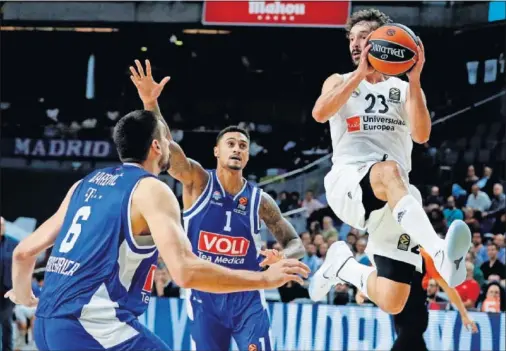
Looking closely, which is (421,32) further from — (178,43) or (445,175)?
(178,43)

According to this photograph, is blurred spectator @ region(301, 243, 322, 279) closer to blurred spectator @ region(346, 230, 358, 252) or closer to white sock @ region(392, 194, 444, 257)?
blurred spectator @ region(346, 230, 358, 252)

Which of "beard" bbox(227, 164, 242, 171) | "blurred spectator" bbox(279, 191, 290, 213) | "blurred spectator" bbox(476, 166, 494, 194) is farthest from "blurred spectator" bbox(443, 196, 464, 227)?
"beard" bbox(227, 164, 242, 171)

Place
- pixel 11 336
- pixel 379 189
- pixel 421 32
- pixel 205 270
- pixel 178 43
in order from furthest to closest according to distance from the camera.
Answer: pixel 178 43, pixel 421 32, pixel 11 336, pixel 379 189, pixel 205 270

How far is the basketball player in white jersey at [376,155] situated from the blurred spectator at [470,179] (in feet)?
29.6

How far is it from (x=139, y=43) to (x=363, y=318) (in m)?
11.8

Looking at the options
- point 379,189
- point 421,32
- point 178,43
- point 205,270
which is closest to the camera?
point 205,270

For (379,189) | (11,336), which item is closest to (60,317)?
(379,189)

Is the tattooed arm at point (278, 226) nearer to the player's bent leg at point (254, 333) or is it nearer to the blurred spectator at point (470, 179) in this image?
the player's bent leg at point (254, 333)

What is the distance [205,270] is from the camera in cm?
383

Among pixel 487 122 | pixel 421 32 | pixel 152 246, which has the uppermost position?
pixel 421 32

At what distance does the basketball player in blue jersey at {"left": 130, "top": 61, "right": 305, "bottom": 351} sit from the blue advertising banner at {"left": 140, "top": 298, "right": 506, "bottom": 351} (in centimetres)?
364

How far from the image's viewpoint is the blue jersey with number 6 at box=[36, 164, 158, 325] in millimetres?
3914

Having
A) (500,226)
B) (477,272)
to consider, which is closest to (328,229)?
(500,226)

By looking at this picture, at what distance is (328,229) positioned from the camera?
14.0 m
